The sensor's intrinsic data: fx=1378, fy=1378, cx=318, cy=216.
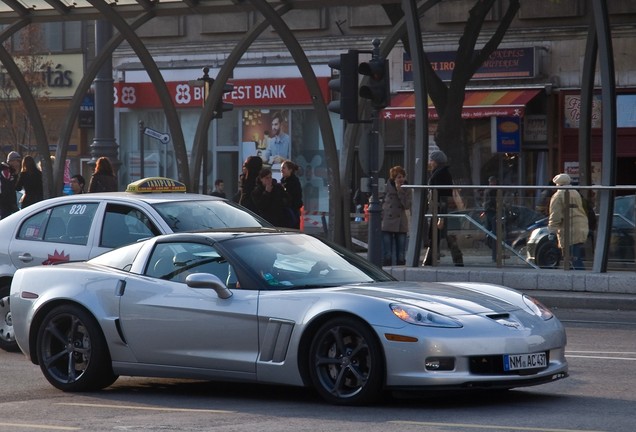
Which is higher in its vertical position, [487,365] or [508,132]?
[508,132]

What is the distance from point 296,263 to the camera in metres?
9.56

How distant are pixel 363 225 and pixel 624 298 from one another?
1205cm

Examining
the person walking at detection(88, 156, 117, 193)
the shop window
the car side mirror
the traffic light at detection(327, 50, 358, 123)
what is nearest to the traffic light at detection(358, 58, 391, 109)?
the traffic light at detection(327, 50, 358, 123)

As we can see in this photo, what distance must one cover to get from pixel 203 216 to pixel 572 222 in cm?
678

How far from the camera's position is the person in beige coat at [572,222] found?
1759 cm

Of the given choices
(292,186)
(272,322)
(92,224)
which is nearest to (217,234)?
(272,322)

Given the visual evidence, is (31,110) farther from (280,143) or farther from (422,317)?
(422,317)

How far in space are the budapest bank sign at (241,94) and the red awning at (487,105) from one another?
7.51 feet

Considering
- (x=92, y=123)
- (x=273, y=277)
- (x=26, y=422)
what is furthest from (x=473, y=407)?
(x=92, y=123)

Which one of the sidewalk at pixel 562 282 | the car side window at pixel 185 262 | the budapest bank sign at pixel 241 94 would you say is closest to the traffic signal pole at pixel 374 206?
the sidewalk at pixel 562 282

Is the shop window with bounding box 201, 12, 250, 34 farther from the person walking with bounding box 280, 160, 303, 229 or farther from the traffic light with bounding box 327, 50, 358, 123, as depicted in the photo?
the traffic light with bounding box 327, 50, 358, 123

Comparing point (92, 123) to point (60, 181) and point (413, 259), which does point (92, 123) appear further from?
point (413, 259)

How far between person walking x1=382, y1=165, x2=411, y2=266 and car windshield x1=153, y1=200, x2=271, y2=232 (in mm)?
8144

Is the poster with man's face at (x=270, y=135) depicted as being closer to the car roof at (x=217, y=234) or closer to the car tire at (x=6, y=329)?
the car tire at (x=6, y=329)
